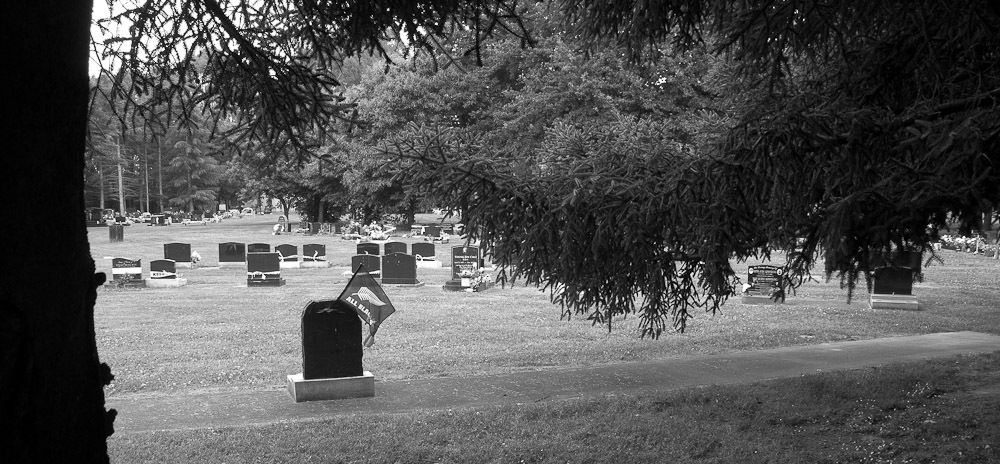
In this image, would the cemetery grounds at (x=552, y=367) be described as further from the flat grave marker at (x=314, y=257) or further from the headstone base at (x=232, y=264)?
the headstone base at (x=232, y=264)

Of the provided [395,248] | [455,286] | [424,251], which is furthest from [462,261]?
[395,248]

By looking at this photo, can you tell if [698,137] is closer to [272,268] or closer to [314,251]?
[272,268]

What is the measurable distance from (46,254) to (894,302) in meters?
17.9

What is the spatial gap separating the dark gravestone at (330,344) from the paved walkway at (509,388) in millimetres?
375

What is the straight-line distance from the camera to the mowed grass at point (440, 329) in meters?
11.1

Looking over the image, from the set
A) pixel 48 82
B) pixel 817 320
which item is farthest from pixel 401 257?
pixel 48 82

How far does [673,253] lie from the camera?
7340 mm

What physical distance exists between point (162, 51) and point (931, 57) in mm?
5257

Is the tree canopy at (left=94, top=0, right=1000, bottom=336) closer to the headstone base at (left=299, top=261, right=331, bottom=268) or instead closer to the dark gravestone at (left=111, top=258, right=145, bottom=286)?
the dark gravestone at (left=111, top=258, right=145, bottom=286)

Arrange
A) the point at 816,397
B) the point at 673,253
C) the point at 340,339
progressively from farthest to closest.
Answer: the point at 340,339 → the point at 816,397 → the point at 673,253

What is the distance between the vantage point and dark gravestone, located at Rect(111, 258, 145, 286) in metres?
21.4

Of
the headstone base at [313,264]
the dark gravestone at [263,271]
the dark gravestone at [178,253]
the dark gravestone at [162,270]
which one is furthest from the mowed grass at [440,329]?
the headstone base at [313,264]

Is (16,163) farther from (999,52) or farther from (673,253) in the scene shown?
(999,52)

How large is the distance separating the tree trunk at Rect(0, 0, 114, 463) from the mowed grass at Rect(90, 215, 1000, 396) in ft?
21.9
